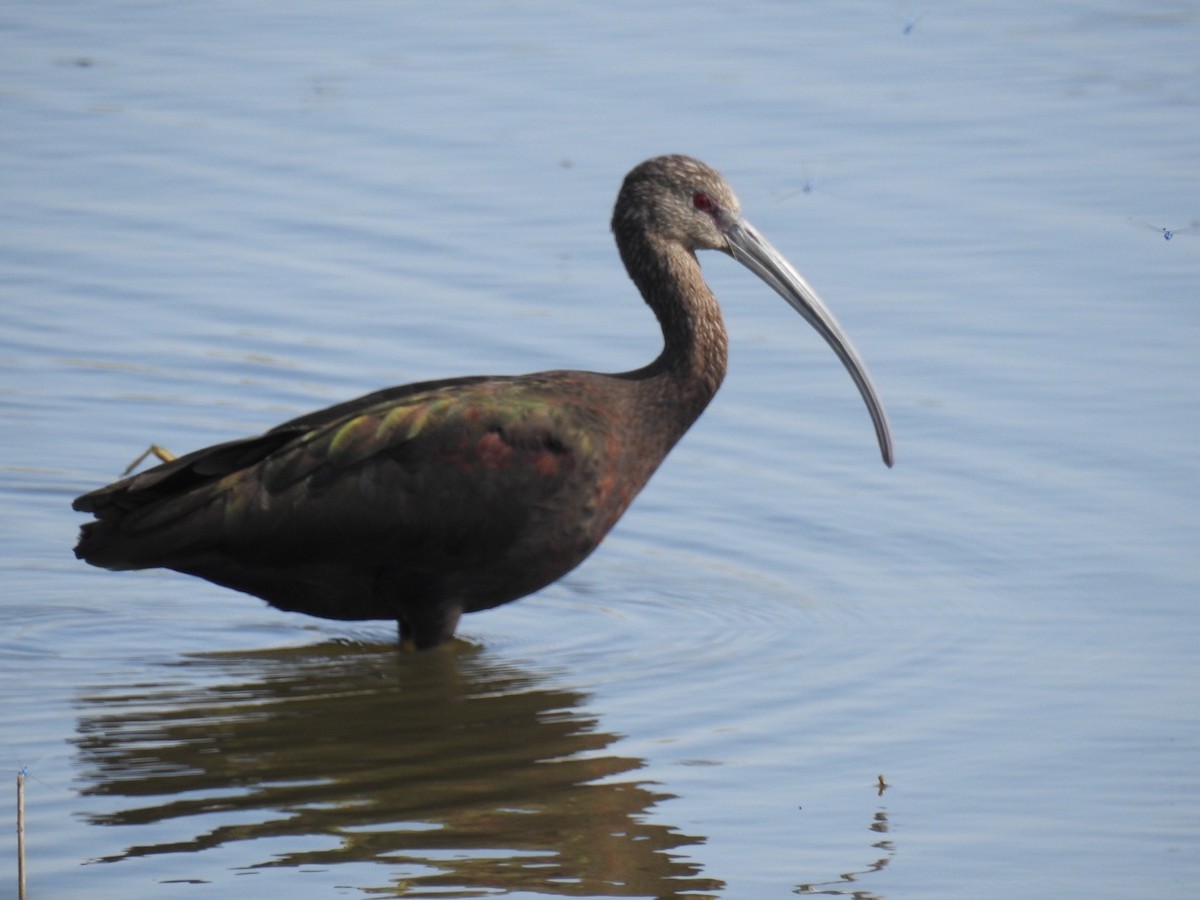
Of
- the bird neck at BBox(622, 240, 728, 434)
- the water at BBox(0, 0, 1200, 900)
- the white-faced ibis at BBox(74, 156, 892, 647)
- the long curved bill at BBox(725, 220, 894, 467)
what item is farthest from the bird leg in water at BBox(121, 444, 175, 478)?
the long curved bill at BBox(725, 220, 894, 467)

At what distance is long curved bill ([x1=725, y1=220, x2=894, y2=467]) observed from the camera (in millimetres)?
8766

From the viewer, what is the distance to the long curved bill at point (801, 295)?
8.77 meters

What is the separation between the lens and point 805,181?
1291cm

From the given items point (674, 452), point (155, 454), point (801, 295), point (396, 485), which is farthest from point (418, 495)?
point (674, 452)

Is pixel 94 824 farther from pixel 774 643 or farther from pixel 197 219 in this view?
pixel 197 219

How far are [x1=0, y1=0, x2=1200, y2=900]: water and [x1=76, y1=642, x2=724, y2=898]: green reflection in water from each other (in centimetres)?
2

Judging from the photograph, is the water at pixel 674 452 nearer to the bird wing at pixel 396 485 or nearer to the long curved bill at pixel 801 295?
the bird wing at pixel 396 485

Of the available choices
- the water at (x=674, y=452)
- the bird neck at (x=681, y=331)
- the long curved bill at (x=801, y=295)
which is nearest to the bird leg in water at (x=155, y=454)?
the water at (x=674, y=452)

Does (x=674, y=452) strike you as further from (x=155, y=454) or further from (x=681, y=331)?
(x=155, y=454)

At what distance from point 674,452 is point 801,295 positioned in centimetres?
168

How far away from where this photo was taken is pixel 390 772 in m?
7.46

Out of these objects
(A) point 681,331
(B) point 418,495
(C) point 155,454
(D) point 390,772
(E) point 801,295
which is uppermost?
(E) point 801,295

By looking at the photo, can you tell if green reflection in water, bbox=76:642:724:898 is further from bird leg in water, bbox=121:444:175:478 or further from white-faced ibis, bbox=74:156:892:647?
bird leg in water, bbox=121:444:175:478

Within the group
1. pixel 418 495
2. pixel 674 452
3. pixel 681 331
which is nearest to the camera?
pixel 418 495
